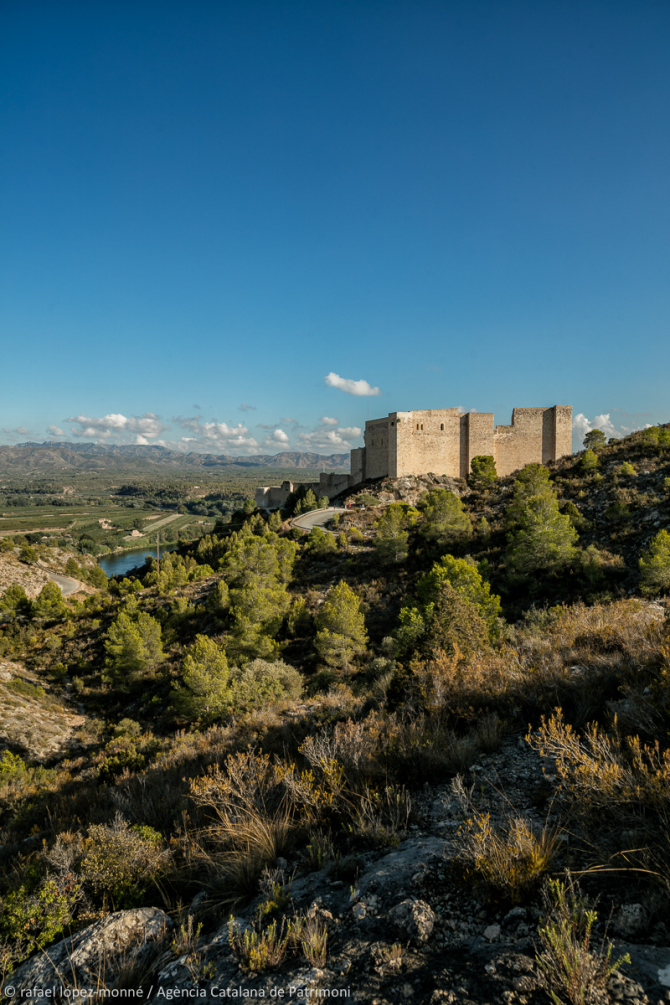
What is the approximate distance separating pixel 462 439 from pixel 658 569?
23544 millimetres

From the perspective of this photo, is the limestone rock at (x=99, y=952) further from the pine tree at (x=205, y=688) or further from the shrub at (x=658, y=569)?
the shrub at (x=658, y=569)

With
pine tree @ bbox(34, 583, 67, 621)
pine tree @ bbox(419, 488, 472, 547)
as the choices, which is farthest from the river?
pine tree @ bbox(419, 488, 472, 547)

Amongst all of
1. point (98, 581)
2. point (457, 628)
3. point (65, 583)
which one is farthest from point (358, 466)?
point (457, 628)

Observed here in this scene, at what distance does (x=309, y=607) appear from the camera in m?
17.7

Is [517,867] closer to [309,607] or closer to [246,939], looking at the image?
[246,939]

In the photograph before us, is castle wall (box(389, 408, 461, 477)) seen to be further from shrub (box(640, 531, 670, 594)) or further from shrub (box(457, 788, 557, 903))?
shrub (box(457, 788, 557, 903))

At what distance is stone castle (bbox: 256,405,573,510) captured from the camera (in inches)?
1217

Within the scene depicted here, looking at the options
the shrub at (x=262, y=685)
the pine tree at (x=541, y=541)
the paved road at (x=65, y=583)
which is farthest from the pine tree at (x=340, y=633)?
the paved road at (x=65, y=583)

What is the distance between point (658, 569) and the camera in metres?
10.4

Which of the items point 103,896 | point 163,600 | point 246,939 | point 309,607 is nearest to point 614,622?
point 246,939

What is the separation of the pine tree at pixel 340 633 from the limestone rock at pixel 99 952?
10848mm

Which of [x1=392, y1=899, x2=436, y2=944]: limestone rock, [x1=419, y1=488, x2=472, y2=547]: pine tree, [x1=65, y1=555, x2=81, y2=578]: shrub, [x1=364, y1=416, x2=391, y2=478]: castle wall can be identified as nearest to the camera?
[x1=392, y1=899, x2=436, y2=944]: limestone rock

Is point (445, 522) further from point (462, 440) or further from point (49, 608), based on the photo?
point (49, 608)

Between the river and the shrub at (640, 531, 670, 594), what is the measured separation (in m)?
59.9
